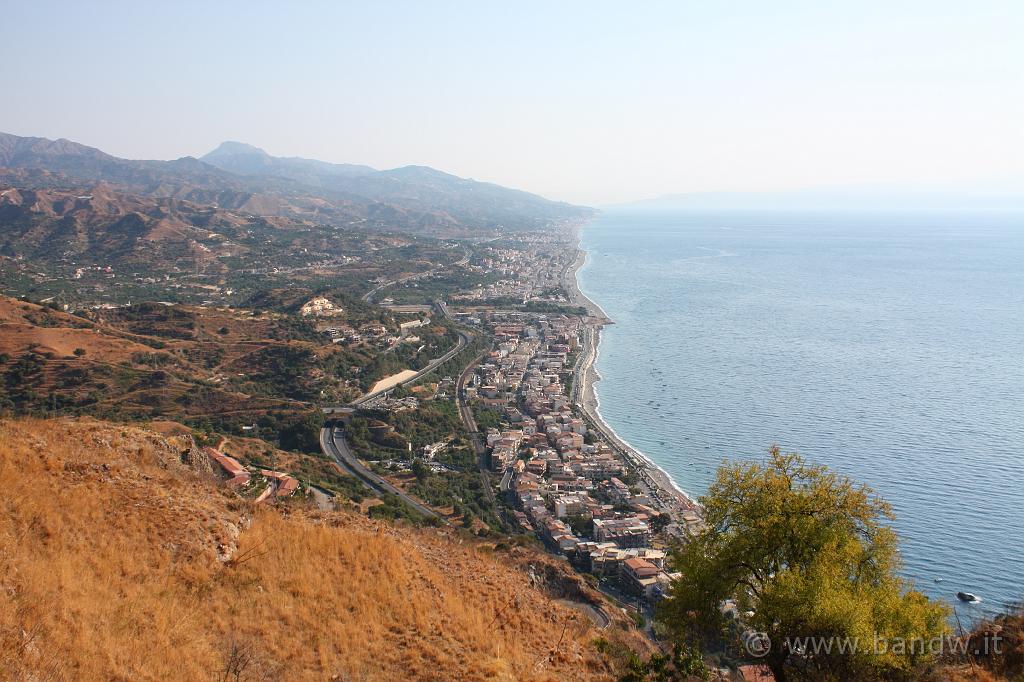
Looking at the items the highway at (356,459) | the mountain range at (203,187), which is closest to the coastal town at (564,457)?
the highway at (356,459)

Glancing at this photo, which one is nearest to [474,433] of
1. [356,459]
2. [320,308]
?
[356,459]

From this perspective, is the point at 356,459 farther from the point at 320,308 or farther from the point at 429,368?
the point at 320,308

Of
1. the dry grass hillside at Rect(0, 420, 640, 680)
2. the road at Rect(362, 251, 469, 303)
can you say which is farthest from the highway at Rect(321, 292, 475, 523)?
the road at Rect(362, 251, 469, 303)

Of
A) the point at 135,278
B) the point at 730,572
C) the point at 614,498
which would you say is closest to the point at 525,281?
the point at 135,278

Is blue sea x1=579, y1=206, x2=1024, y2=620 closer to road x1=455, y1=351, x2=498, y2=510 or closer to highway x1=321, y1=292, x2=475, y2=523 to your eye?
road x1=455, y1=351, x2=498, y2=510

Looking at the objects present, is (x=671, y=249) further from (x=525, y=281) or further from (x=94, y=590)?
(x=94, y=590)
